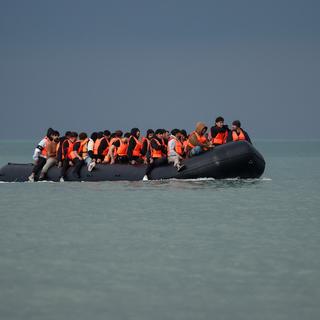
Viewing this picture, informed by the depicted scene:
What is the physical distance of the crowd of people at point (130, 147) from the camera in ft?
94.7

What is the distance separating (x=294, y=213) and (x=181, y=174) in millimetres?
6559

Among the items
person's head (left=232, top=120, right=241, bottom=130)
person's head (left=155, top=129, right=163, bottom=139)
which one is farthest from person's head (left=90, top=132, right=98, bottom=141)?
person's head (left=232, top=120, right=241, bottom=130)

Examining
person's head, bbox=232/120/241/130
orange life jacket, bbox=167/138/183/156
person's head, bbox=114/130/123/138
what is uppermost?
person's head, bbox=232/120/241/130

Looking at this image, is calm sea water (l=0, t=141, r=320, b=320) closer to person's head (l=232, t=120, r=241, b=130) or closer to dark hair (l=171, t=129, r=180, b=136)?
dark hair (l=171, t=129, r=180, b=136)

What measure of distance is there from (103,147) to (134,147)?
1187 mm

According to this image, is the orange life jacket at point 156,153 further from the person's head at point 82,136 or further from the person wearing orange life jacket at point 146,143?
the person's head at point 82,136

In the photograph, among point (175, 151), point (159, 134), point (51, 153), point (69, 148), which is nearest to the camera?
point (175, 151)

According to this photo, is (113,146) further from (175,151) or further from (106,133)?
(175,151)

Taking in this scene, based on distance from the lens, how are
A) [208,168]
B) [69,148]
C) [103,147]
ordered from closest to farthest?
[208,168]
[69,148]
[103,147]

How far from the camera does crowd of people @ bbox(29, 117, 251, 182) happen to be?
94.7ft

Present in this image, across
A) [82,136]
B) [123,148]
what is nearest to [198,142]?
[123,148]

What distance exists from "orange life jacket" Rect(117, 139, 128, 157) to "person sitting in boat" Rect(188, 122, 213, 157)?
7.42ft

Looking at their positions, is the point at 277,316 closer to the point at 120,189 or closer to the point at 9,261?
the point at 9,261

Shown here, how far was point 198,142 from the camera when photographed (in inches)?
1134
